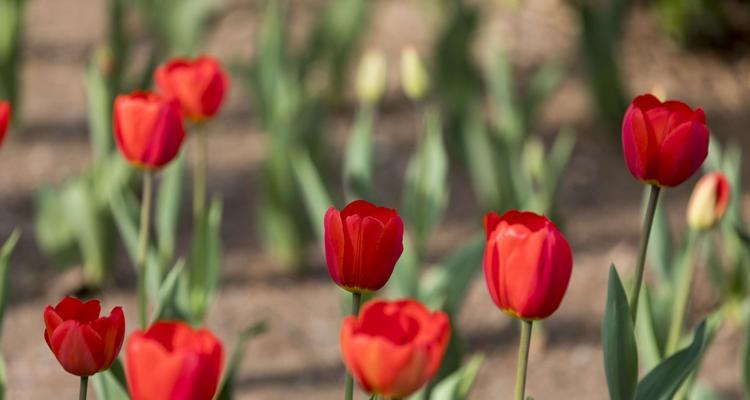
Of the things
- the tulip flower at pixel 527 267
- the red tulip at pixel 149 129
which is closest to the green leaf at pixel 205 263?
the red tulip at pixel 149 129

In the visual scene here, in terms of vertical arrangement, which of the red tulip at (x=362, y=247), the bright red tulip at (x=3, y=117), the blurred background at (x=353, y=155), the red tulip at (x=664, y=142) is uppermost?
the red tulip at (x=664, y=142)

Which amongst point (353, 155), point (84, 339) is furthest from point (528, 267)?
point (353, 155)

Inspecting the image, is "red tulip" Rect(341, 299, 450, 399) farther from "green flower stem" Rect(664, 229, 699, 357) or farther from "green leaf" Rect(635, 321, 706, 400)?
"green flower stem" Rect(664, 229, 699, 357)

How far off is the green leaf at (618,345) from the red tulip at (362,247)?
33 centimetres

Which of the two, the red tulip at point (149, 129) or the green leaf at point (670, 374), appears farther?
the red tulip at point (149, 129)

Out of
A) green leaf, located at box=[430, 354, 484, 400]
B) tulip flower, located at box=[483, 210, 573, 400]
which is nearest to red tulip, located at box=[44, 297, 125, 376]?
tulip flower, located at box=[483, 210, 573, 400]

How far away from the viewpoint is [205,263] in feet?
7.40

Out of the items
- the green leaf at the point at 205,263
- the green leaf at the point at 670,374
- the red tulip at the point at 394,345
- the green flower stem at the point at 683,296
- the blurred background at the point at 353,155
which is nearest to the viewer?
the red tulip at the point at 394,345

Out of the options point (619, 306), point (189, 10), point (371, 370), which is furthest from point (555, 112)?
point (371, 370)

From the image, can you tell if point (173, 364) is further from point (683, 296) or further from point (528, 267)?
point (683, 296)

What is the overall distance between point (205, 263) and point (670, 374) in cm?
96

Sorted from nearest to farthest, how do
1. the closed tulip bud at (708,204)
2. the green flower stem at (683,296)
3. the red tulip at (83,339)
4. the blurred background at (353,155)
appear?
the red tulip at (83,339)
the closed tulip bud at (708,204)
the green flower stem at (683,296)
the blurred background at (353,155)

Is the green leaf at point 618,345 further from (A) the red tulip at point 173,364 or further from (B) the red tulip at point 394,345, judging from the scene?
(A) the red tulip at point 173,364

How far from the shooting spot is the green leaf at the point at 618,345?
4.97 ft
